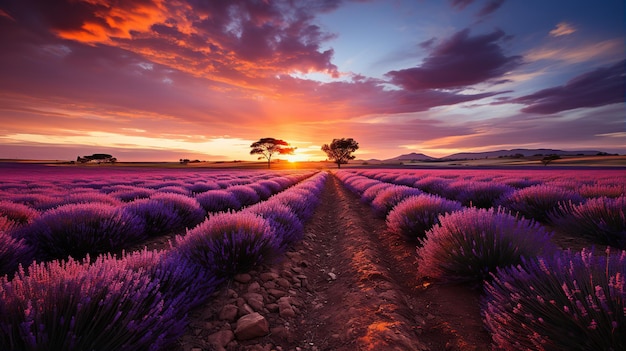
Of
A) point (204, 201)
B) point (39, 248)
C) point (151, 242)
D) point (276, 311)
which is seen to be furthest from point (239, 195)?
point (276, 311)

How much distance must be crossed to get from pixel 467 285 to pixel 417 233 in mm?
2057

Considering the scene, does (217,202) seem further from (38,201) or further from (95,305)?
(95,305)

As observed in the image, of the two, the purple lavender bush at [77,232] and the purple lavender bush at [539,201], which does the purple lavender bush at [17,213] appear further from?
the purple lavender bush at [539,201]

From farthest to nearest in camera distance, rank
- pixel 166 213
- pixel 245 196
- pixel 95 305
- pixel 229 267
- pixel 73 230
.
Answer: pixel 245 196 → pixel 166 213 → pixel 73 230 → pixel 229 267 → pixel 95 305

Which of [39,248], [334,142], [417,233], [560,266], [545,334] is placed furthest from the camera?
[334,142]

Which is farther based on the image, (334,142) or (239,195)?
(334,142)

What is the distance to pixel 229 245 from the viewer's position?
341cm

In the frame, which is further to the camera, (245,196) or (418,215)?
Answer: (245,196)

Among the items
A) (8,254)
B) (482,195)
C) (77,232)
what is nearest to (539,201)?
(482,195)

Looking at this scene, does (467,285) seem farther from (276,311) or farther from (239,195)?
(239,195)

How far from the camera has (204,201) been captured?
26.4 feet

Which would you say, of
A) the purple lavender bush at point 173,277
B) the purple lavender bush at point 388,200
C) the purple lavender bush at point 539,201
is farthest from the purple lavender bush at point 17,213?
the purple lavender bush at point 539,201

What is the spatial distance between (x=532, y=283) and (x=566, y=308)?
48 centimetres

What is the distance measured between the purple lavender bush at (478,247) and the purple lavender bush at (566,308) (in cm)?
78
